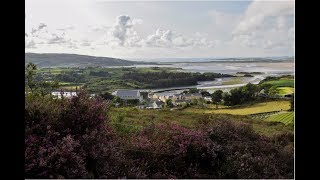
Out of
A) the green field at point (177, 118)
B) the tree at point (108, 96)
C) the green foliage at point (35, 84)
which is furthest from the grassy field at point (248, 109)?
the green foliage at point (35, 84)

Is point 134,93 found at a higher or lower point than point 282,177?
higher

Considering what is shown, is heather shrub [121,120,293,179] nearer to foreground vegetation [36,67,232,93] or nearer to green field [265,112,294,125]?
green field [265,112,294,125]

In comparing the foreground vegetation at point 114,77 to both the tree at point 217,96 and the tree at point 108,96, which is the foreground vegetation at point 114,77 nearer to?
the tree at point 108,96

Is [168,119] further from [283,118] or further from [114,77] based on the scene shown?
[283,118]

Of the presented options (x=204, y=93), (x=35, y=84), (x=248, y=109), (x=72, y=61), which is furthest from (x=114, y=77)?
(x=248, y=109)

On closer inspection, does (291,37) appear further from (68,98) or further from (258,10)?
(68,98)

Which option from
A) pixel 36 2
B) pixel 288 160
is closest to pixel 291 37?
pixel 288 160
